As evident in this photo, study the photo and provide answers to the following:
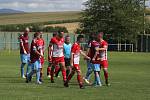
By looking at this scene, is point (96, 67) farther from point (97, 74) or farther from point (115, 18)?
point (115, 18)

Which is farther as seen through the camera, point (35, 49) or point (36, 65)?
point (35, 49)

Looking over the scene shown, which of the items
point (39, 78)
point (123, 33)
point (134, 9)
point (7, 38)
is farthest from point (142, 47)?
point (39, 78)

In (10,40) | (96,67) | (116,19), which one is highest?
(96,67)

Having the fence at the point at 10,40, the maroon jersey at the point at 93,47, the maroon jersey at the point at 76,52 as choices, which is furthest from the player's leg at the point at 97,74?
the fence at the point at 10,40

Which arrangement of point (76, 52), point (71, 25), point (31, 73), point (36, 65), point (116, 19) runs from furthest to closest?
1. point (71, 25)
2. point (116, 19)
3. point (31, 73)
4. point (36, 65)
5. point (76, 52)

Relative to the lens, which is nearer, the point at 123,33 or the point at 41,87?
the point at 41,87

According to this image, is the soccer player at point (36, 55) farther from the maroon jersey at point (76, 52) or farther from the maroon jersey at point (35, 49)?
the maroon jersey at point (76, 52)

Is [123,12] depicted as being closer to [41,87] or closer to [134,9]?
[134,9]

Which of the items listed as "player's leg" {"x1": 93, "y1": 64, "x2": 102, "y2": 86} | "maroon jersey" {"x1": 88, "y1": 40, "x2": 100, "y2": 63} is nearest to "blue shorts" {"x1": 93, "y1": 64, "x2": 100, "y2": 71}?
"player's leg" {"x1": 93, "y1": 64, "x2": 102, "y2": 86}

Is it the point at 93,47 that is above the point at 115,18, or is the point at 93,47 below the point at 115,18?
above

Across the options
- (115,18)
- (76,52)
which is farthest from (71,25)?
(76,52)

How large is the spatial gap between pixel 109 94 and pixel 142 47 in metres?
69.0

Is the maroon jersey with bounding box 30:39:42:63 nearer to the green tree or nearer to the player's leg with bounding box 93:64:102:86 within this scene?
the player's leg with bounding box 93:64:102:86

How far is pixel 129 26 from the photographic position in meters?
89.8
